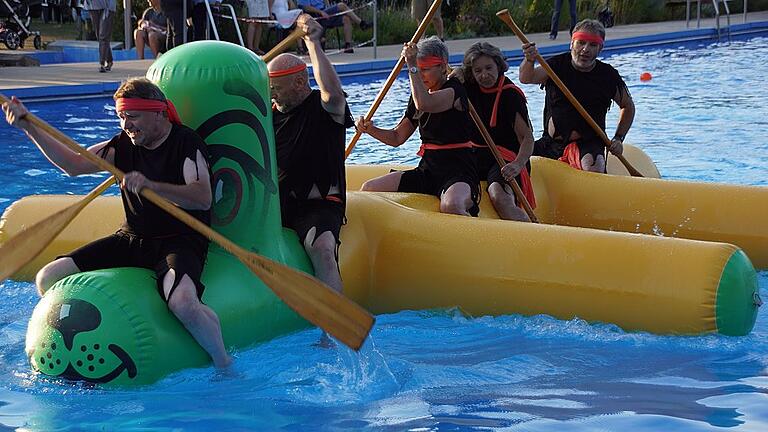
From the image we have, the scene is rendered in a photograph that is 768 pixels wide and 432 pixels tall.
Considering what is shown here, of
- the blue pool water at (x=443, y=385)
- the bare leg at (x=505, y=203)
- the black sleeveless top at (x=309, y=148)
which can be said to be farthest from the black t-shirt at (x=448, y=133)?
the blue pool water at (x=443, y=385)

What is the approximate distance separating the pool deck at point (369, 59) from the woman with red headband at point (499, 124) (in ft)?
21.3

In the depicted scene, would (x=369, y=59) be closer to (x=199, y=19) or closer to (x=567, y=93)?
(x=199, y=19)

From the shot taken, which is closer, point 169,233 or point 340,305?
point 340,305

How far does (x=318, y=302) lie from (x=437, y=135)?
1972 mm

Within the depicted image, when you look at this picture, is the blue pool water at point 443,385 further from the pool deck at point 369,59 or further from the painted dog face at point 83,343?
the pool deck at point 369,59

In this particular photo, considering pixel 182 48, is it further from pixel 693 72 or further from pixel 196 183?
pixel 693 72

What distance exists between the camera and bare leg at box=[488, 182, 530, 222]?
6125mm

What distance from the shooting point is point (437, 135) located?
595 cm

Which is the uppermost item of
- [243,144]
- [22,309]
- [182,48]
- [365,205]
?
[182,48]

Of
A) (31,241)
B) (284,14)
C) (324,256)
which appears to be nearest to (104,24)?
(284,14)

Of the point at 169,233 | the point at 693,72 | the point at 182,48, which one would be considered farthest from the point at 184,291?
the point at 693,72

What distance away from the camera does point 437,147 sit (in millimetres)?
5965

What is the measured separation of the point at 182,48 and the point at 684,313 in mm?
2314

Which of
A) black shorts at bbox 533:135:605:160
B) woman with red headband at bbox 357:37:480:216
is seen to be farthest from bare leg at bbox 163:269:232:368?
black shorts at bbox 533:135:605:160
